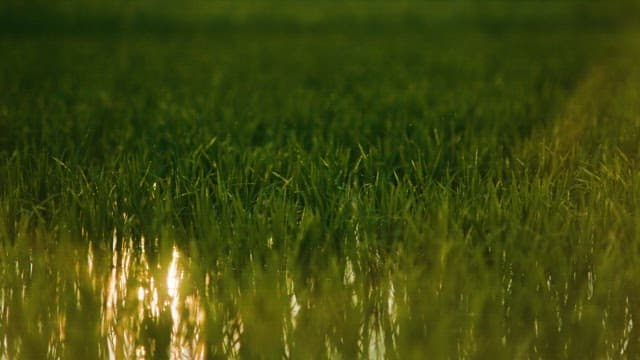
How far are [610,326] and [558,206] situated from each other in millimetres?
535

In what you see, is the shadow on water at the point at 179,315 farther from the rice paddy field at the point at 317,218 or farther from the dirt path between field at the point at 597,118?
the dirt path between field at the point at 597,118

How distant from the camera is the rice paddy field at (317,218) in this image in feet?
8.18

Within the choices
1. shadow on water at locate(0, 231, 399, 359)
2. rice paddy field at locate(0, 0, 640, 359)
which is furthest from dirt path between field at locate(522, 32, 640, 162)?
shadow on water at locate(0, 231, 399, 359)

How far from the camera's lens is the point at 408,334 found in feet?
7.87

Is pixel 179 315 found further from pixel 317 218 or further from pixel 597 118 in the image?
pixel 597 118

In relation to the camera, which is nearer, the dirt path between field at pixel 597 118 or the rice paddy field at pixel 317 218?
the rice paddy field at pixel 317 218

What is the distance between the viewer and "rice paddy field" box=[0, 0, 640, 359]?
8.18 ft

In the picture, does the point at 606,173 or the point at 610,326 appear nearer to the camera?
the point at 610,326

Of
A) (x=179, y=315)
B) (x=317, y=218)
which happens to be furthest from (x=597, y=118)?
(x=179, y=315)

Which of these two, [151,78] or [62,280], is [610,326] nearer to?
[62,280]

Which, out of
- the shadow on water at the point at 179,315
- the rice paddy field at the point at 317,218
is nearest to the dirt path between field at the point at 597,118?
the rice paddy field at the point at 317,218

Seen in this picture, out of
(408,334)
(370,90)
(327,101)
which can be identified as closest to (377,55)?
(370,90)

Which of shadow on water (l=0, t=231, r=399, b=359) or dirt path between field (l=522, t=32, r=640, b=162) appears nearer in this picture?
shadow on water (l=0, t=231, r=399, b=359)

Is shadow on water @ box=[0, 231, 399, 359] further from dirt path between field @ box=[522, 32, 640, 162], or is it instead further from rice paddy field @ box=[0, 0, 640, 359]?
dirt path between field @ box=[522, 32, 640, 162]
